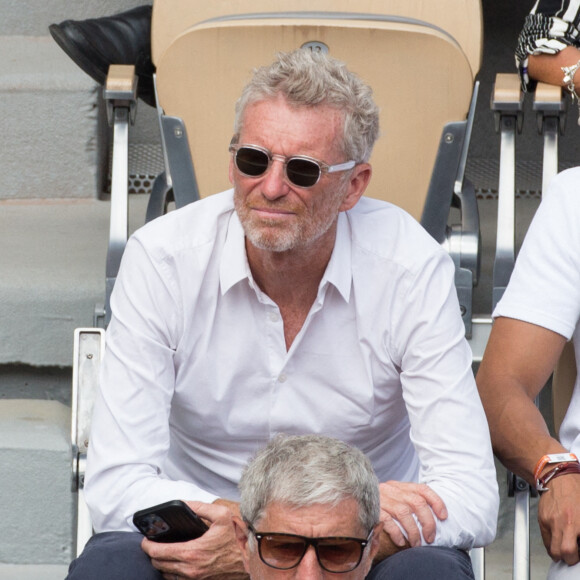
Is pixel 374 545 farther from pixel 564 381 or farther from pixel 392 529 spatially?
pixel 564 381

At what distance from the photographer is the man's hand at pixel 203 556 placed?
1809 millimetres

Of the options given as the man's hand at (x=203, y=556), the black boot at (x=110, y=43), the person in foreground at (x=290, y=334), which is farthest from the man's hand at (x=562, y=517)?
the black boot at (x=110, y=43)

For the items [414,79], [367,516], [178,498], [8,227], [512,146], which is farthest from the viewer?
[8,227]

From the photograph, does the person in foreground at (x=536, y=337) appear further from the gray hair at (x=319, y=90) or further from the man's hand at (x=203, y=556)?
the man's hand at (x=203, y=556)

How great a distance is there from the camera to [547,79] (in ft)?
8.96

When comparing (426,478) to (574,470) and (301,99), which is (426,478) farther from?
(301,99)

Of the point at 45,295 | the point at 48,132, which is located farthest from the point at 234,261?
the point at 48,132

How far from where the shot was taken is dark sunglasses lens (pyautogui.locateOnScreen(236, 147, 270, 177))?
77.4 inches

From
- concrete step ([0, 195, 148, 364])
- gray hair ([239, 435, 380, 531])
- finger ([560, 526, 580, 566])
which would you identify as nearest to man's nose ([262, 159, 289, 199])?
gray hair ([239, 435, 380, 531])

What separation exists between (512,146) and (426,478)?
3.14 ft

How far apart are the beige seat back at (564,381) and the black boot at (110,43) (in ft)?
4.54

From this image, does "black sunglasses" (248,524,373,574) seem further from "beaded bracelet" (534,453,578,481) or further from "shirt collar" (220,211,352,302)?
"shirt collar" (220,211,352,302)

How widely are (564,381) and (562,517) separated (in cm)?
39

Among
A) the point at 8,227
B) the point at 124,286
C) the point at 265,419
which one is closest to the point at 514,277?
the point at 265,419
